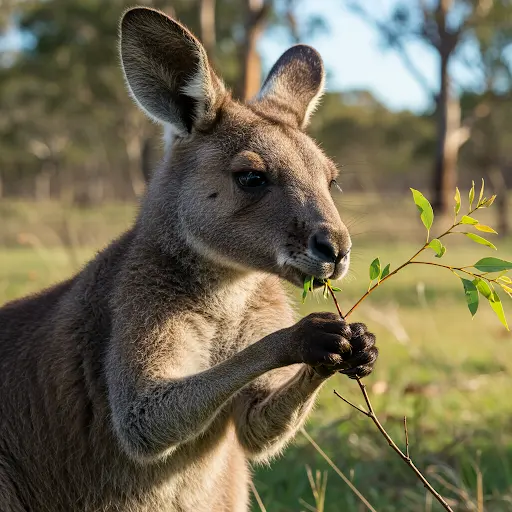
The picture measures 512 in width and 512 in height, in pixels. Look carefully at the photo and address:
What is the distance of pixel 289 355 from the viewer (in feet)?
7.38

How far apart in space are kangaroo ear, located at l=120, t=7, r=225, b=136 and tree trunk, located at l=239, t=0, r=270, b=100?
10235 millimetres

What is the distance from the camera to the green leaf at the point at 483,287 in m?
2.11

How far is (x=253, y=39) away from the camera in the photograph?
13.5 metres

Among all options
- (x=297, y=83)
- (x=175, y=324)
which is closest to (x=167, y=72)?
(x=297, y=83)

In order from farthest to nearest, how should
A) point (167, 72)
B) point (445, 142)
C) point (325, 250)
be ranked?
1. point (445, 142)
2. point (167, 72)
3. point (325, 250)

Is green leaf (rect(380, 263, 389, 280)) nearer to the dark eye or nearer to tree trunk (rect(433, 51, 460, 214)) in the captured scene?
the dark eye

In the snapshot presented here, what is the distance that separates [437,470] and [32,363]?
178 centimetres

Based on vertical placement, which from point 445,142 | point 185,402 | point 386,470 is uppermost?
point 185,402

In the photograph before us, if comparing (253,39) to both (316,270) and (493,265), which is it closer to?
(316,270)

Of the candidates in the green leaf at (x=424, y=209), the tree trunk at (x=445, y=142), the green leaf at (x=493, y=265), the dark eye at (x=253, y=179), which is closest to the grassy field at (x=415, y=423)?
the dark eye at (x=253, y=179)

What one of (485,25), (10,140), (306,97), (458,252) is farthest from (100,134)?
(306,97)

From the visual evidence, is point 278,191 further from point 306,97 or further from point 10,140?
point 10,140

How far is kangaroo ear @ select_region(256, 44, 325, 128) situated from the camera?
3.35 m

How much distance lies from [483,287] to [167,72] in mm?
1432
